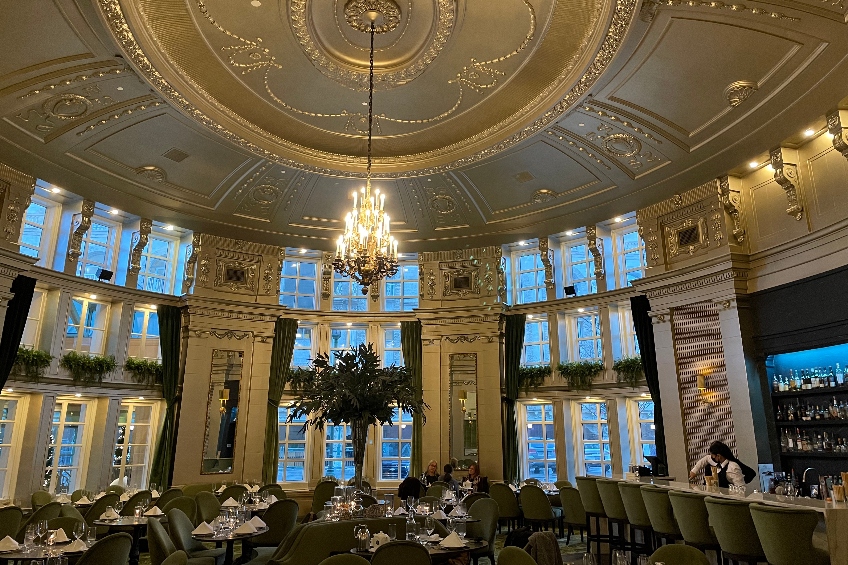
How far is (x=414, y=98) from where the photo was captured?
845 centimetres

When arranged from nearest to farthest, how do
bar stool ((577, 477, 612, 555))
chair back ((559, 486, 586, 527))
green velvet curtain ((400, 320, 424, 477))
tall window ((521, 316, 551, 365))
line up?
bar stool ((577, 477, 612, 555)) < chair back ((559, 486, 586, 527)) < green velvet curtain ((400, 320, 424, 477)) < tall window ((521, 316, 551, 365))

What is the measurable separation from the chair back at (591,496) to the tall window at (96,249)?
896cm

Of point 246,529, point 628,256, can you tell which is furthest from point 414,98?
point 246,529

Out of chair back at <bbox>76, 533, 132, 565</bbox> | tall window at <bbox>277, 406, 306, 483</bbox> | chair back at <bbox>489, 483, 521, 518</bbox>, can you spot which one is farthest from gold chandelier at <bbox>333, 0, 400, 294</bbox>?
tall window at <bbox>277, 406, 306, 483</bbox>

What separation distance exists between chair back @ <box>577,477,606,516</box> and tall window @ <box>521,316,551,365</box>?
4.51 metres

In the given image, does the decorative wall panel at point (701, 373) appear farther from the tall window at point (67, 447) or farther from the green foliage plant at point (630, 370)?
the tall window at point (67, 447)

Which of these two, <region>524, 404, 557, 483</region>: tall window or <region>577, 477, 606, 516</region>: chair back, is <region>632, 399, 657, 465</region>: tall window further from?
<region>577, 477, 606, 516</region>: chair back

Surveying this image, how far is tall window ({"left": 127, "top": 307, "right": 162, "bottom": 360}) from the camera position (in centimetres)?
1083

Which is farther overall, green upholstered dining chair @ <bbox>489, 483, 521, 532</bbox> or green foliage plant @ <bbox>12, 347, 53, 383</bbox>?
green foliage plant @ <bbox>12, 347, 53, 383</bbox>

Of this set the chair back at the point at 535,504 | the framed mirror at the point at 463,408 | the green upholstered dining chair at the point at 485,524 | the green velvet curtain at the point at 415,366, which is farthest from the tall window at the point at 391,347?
the green upholstered dining chair at the point at 485,524

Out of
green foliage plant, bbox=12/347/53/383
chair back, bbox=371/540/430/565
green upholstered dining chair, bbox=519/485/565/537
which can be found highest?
green foliage plant, bbox=12/347/53/383

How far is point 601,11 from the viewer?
6.19 m

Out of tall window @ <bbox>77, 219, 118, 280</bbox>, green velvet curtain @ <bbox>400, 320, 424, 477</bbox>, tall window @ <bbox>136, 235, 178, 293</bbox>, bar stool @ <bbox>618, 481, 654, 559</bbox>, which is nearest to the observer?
bar stool @ <bbox>618, 481, 654, 559</bbox>

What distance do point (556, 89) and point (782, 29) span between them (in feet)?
8.68
